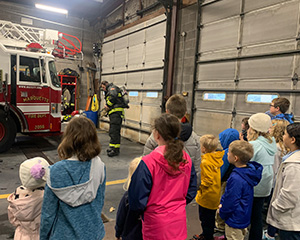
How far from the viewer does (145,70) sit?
29.2ft

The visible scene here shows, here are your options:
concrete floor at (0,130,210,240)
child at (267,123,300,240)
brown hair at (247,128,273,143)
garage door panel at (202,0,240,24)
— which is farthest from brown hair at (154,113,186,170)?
garage door panel at (202,0,240,24)

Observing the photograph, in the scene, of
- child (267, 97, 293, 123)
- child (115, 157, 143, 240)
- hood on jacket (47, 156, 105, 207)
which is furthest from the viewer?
child (267, 97, 293, 123)

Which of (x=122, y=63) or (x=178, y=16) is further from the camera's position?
(x=122, y=63)

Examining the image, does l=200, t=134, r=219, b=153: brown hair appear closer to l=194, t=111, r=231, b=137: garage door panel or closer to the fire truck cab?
l=194, t=111, r=231, b=137: garage door panel

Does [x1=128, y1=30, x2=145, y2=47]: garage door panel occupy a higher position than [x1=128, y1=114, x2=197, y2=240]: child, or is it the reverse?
[x1=128, y1=30, x2=145, y2=47]: garage door panel

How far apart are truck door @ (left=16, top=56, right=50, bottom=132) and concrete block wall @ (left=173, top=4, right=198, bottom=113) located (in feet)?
13.0

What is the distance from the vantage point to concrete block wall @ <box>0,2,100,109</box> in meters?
11.0

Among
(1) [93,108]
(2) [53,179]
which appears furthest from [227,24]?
(1) [93,108]

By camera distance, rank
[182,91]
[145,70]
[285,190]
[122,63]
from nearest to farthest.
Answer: [285,190], [182,91], [145,70], [122,63]

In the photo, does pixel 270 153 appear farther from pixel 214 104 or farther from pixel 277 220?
pixel 214 104

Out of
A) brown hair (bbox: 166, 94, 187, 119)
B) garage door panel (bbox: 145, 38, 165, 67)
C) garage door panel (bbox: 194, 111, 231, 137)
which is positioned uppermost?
garage door panel (bbox: 145, 38, 165, 67)

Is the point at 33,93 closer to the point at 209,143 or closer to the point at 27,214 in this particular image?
the point at 27,214

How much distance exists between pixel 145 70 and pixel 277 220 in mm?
7435

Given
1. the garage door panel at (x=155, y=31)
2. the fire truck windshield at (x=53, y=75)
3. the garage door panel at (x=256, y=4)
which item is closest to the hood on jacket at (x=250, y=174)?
the garage door panel at (x=256, y=4)
